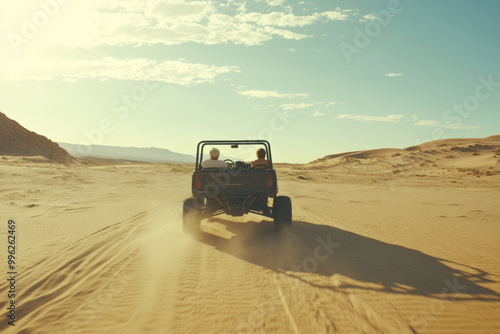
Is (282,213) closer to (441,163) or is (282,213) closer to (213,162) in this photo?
(213,162)

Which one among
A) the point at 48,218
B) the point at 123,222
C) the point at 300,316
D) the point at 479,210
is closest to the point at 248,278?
the point at 300,316

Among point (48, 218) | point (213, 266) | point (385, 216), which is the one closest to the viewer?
point (213, 266)

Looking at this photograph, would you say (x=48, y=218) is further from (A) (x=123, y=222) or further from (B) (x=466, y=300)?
(B) (x=466, y=300)

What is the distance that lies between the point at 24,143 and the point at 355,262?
51689 millimetres

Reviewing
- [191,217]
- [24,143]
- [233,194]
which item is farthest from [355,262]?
[24,143]

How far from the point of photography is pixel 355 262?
509 centimetres

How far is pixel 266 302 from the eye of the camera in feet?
11.6

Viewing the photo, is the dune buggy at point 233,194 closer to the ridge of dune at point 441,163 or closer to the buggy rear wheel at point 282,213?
the buggy rear wheel at point 282,213

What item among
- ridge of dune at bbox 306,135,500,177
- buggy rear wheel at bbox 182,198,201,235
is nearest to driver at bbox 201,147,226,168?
buggy rear wheel at bbox 182,198,201,235

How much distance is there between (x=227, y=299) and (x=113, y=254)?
2.59 m

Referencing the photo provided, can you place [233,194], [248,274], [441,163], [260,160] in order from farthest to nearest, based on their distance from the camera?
[441,163], [260,160], [233,194], [248,274]

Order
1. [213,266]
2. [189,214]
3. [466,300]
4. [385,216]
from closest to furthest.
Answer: [466,300], [213,266], [189,214], [385,216]

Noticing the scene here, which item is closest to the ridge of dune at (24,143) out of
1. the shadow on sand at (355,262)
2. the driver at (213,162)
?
the driver at (213,162)

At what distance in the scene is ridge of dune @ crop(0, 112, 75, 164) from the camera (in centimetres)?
4131
